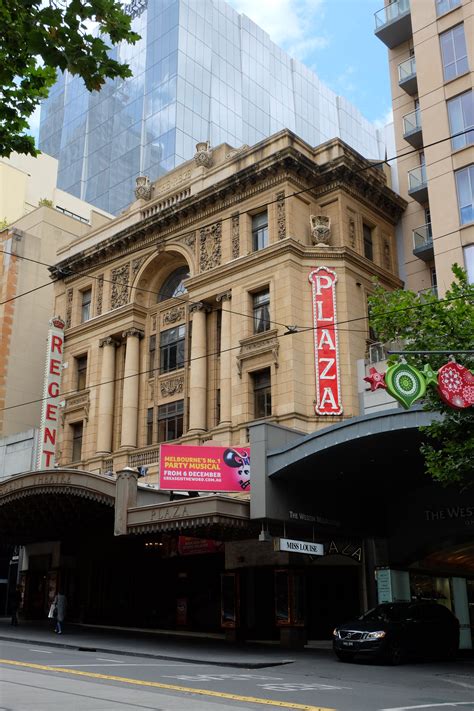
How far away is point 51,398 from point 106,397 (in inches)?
141

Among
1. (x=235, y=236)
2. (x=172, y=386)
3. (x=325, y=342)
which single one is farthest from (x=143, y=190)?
(x=325, y=342)

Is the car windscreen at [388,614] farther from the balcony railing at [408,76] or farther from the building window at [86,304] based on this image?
the balcony railing at [408,76]

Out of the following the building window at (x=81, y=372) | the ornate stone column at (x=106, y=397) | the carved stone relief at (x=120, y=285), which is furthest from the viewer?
the building window at (x=81, y=372)

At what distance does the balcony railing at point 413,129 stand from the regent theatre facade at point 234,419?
2352 mm

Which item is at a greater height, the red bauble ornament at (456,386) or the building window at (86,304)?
the building window at (86,304)

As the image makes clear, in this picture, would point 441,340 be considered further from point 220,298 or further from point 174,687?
point 220,298

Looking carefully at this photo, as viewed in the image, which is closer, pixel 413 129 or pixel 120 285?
pixel 413 129

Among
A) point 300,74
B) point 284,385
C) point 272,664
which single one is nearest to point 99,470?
point 284,385

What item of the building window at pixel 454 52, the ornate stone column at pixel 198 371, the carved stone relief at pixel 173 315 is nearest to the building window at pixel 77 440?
the carved stone relief at pixel 173 315

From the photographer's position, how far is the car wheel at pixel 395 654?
19.5 meters

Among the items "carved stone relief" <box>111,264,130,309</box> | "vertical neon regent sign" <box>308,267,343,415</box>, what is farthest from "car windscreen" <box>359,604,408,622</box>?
"carved stone relief" <box>111,264,130,309</box>

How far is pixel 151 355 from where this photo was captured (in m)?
37.8

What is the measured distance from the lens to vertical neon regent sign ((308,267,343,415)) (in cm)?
3034

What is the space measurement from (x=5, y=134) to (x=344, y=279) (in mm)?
22544
